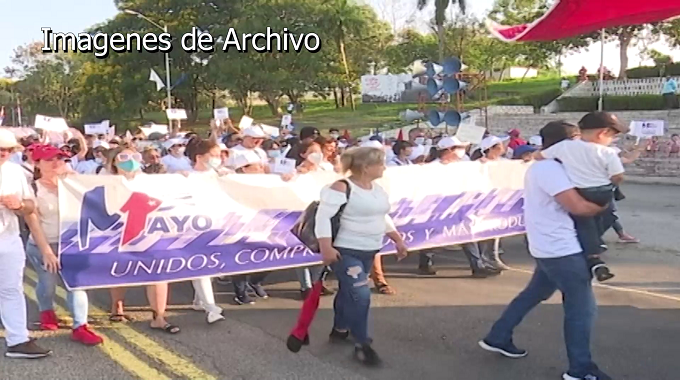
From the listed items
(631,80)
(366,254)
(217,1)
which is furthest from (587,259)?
(217,1)

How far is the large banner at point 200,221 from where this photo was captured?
596 centimetres

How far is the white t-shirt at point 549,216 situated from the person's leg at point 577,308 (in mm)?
77

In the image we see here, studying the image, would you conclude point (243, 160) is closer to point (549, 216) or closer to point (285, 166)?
point (285, 166)

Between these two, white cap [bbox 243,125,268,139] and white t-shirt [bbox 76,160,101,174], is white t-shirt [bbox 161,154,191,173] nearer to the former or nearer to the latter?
white cap [bbox 243,125,268,139]

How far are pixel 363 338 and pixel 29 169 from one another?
17.8 feet

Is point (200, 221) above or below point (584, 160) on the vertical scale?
below

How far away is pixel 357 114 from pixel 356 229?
153ft

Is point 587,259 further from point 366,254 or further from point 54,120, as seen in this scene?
point 54,120

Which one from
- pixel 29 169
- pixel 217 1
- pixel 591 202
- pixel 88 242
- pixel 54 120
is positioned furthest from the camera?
pixel 217 1

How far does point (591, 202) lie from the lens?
4609 millimetres

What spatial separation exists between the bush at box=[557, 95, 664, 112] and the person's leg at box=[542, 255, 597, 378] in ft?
91.6

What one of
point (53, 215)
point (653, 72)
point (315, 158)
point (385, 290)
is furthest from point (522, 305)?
point (653, 72)

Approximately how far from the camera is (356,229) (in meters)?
5.10

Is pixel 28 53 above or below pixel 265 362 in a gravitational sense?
above
